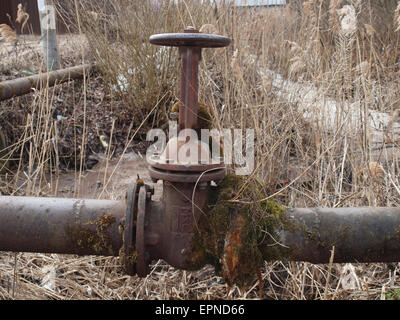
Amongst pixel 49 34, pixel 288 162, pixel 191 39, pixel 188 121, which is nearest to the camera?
pixel 191 39

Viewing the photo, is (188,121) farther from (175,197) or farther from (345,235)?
(345,235)

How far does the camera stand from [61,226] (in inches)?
48.2

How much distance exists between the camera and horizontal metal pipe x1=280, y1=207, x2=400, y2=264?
1195 millimetres

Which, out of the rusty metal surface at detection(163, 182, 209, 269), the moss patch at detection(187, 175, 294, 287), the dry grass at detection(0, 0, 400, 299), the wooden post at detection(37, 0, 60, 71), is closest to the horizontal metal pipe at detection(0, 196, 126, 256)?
the rusty metal surface at detection(163, 182, 209, 269)

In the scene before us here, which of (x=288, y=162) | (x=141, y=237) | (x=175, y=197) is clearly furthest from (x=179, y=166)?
(x=288, y=162)

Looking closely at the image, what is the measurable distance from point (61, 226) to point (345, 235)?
0.94 metres

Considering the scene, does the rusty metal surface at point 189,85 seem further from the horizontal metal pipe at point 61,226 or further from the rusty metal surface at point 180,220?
the horizontal metal pipe at point 61,226

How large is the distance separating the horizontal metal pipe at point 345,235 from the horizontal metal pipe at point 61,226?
0.58 metres

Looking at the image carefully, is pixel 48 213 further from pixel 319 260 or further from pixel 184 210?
pixel 319 260

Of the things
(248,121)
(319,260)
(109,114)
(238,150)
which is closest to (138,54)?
(109,114)

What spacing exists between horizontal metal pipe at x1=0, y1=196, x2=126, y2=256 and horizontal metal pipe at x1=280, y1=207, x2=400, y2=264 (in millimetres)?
580

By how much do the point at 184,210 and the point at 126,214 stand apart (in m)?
0.19

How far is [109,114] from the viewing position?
14.6ft

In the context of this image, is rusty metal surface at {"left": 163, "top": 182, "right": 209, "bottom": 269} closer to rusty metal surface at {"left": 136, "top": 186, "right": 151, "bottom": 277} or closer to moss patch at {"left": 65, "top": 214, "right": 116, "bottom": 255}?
rusty metal surface at {"left": 136, "top": 186, "right": 151, "bottom": 277}
